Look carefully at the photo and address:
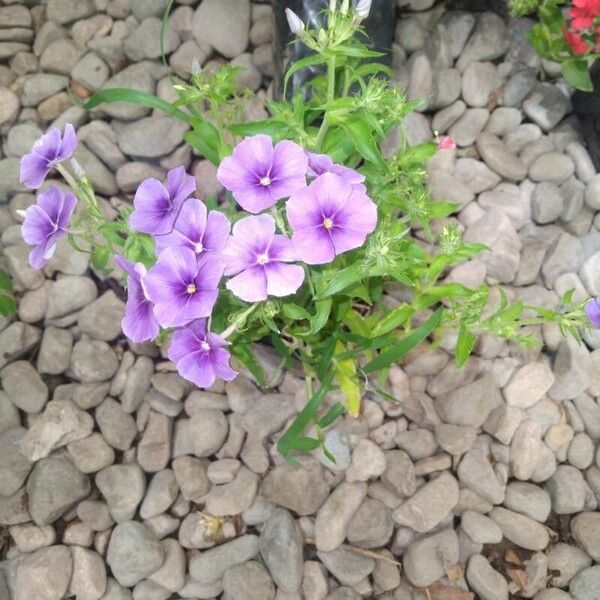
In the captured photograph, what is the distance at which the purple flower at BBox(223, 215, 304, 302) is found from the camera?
107cm

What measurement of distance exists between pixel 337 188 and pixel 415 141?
957mm

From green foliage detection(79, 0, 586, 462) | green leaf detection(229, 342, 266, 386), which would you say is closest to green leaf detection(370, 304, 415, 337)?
green foliage detection(79, 0, 586, 462)

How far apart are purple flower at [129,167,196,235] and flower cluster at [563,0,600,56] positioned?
44.9 inches

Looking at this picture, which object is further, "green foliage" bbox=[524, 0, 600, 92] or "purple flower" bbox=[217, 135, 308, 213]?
"green foliage" bbox=[524, 0, 600, 92]

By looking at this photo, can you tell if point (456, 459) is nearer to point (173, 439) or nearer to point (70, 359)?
point (173, 439)

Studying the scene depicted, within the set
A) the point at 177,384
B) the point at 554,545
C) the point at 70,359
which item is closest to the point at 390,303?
the point at 177,384

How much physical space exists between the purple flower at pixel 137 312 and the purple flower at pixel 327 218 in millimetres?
265

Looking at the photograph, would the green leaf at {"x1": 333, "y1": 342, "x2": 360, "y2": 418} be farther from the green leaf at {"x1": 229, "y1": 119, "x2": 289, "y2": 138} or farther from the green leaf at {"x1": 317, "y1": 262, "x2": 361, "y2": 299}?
the green leaf at {"x1": 229, "y1": 119, "x2": 289, "y2": 138}

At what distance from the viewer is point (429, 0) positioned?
2.11 m

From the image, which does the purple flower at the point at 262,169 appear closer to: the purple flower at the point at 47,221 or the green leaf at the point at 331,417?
the purple flower at the point at 47,221

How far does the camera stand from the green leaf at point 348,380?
5.03ft

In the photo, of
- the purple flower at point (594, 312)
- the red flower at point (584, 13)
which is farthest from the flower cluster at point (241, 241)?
the red flower at point (584, 13)

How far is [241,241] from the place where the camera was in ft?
3.57

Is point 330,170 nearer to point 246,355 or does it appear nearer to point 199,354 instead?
point 199,354
